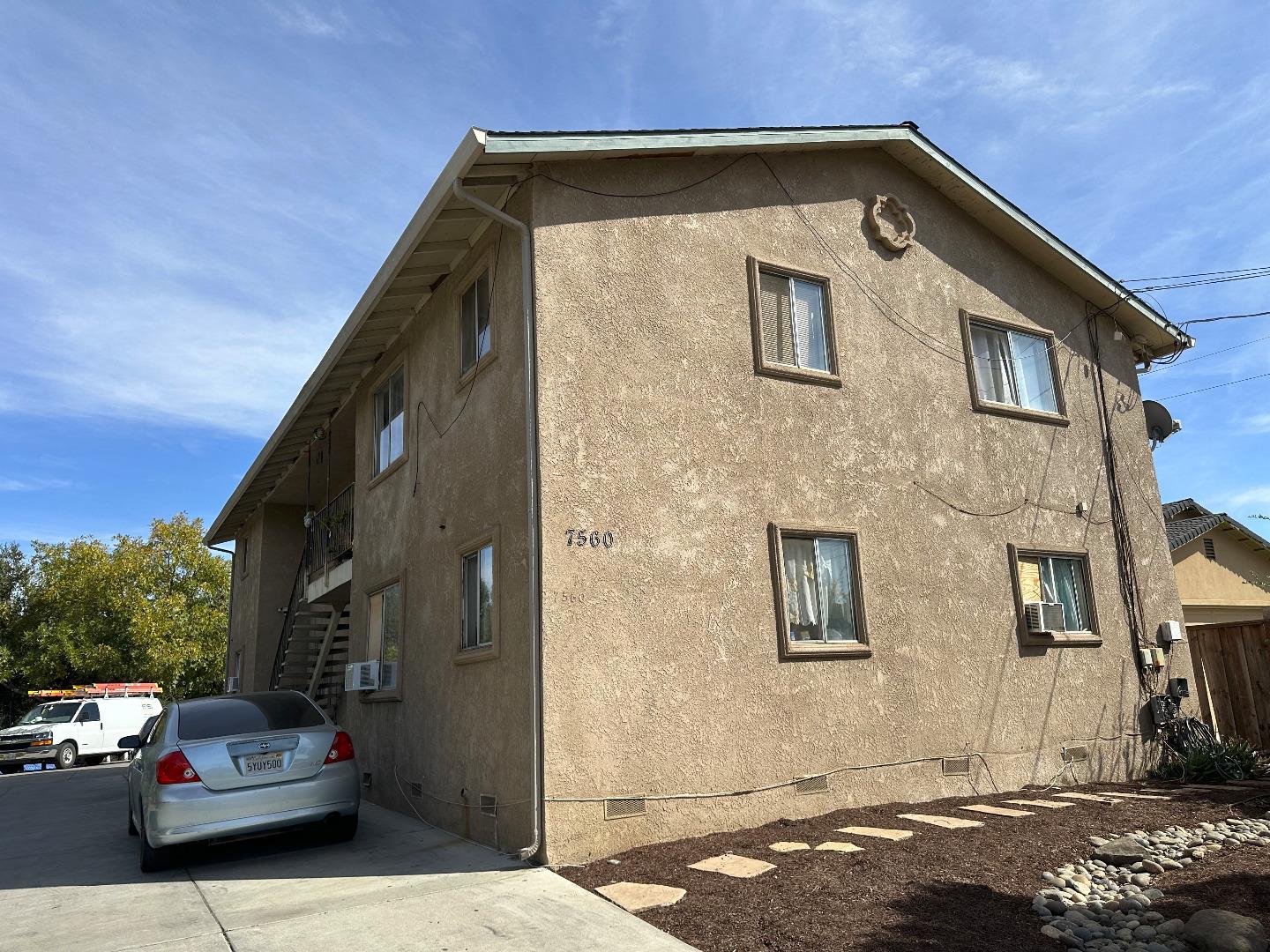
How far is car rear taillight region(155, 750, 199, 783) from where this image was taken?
7445 mm

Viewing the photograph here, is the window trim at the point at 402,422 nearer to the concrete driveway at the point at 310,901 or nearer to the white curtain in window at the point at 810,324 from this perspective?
the concrete driveway at the point at 310,901

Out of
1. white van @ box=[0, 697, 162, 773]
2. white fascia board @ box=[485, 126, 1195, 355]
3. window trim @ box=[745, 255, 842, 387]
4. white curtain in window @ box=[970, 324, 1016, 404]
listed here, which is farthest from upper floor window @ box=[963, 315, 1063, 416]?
white van @ box=[0, 697, 162, 773]

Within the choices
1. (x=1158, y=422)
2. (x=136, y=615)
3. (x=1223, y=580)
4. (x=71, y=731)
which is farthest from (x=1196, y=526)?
(x=136, y=615)

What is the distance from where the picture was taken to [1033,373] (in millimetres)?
12242

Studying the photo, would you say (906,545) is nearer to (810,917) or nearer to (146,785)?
(810,917)

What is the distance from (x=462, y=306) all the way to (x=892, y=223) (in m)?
5.24

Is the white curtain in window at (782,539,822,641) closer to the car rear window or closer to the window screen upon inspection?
the window screen

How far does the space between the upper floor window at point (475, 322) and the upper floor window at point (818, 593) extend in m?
3.50

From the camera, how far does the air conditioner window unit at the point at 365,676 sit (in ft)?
35.6

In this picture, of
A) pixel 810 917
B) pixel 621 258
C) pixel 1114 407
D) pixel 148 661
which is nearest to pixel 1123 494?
pixel 1114 407

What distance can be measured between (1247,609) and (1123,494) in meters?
15.2

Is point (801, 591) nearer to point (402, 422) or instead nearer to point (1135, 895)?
point (1135, 895)

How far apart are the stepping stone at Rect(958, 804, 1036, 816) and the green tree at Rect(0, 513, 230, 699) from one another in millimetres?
34911

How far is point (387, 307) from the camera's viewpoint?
11.2 metres
